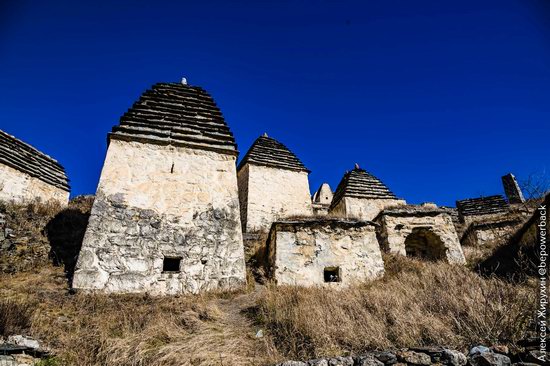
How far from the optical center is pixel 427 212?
11.5m

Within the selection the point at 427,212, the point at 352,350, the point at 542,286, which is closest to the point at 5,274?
the point at 352,350

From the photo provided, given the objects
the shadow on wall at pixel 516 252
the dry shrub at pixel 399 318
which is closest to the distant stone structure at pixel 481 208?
the shadow on wall at pixel 516 252

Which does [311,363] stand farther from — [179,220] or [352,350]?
[179,220]

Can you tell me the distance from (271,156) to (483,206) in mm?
12702

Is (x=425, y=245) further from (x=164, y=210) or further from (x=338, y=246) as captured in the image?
(x=164, y=210)

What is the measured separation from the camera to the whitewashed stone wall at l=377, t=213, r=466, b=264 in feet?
35.8

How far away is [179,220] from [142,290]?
182 centimetres

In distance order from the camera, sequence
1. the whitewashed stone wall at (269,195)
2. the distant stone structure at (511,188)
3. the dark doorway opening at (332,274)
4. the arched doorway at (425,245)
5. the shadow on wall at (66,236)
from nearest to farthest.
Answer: the shadow on wall at (66,236) → the dark doorway opening at (332,274) → the arched doorway at (425,245) → the whitewashed stone wall at (269,195) → the distant stone structure at (511,188)

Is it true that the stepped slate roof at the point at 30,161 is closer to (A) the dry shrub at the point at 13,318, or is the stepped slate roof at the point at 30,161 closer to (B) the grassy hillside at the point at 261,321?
(B) the grassy hillside at the point at 261,321

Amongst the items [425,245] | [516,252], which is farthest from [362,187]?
[516,252]

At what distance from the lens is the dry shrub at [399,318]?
13.3 feet

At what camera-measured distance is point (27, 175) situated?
12523mm

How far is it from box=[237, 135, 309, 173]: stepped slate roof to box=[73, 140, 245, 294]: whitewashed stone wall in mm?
7113

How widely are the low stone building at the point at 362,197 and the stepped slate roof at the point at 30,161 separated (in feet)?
45.7
